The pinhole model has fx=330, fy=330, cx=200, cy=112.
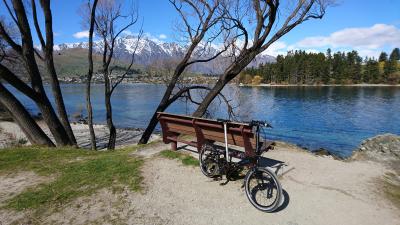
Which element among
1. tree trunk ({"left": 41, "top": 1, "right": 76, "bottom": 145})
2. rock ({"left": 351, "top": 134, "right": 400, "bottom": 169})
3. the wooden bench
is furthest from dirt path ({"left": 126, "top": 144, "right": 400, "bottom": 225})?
tree trunk ({"left": 41, "top": 1, "right": 76, "bottom": 145})

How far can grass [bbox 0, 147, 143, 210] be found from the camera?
6.43m

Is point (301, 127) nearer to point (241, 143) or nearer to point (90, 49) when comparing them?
point (90, 49)

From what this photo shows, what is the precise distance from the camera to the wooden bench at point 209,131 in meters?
7.24

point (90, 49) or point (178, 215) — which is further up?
point (90, 49)

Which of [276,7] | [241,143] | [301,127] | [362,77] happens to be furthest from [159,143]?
[362,77]

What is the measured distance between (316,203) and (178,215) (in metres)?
2.72

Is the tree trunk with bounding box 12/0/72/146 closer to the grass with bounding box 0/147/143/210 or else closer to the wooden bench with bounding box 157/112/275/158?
the grass with bounding box 0/147/143/210

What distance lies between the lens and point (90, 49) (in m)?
14.4

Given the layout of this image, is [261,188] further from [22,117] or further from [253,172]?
[22,117]

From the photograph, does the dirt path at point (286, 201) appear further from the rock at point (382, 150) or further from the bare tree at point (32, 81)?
the bare tree at point (32, 81)

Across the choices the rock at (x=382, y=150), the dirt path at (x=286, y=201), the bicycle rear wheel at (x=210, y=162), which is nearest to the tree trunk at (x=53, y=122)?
the dirt path at (x=286, y=201)

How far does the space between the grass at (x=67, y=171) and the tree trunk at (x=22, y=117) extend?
1.33m

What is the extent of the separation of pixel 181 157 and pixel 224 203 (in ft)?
→ 9.85

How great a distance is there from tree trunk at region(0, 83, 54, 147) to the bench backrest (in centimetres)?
478
